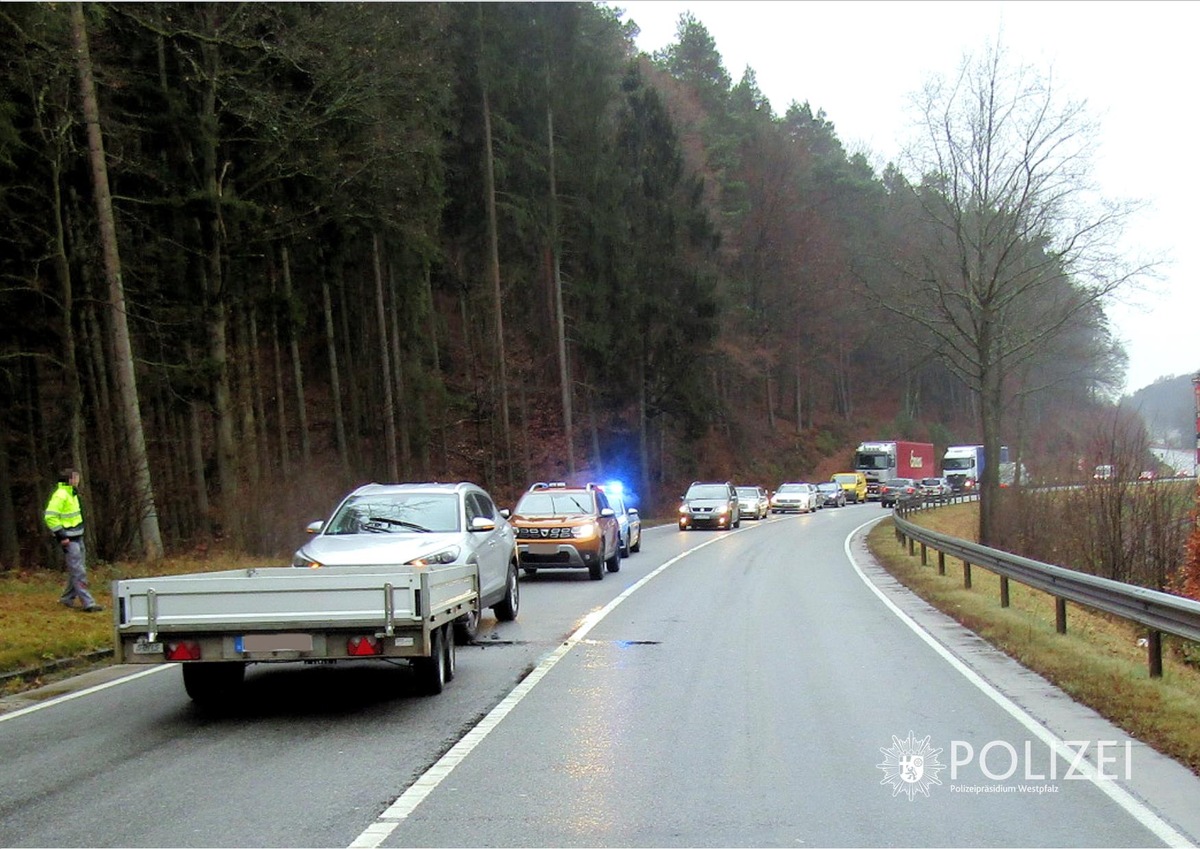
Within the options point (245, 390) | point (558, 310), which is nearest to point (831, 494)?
point (558, 310)

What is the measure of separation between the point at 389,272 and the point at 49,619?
978 inches

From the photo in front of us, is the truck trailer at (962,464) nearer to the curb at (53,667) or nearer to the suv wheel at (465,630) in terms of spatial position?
the suv wheel at (465,630)

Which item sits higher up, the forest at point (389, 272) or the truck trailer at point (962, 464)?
the forest at point (389, 272)

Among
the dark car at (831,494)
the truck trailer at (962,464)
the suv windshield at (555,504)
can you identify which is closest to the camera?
the suv windshield at (555,504)

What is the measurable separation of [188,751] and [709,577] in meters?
14.5

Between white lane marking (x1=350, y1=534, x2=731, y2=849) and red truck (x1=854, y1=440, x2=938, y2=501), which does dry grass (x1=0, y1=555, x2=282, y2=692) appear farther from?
red truck (x1=854, y1=440, x2=938, y2=501)

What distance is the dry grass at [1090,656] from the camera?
8094mm

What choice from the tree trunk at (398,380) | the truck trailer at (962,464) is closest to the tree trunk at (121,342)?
the tree trunk at (398,380)

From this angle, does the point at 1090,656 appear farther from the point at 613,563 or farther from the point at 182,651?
the point at 613,563

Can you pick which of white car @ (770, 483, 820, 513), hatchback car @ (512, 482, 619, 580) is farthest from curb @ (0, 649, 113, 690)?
white car @ (770, 483, 820, 513)

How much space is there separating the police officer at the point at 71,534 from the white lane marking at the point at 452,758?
662cm

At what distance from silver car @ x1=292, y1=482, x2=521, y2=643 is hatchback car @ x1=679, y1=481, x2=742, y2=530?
89.1 ft

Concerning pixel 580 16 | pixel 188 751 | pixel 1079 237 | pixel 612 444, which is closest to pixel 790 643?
pixel 188 751

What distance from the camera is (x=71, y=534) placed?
15.0 meters
